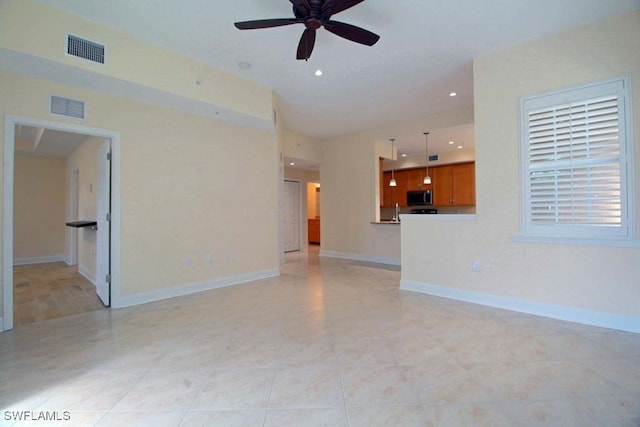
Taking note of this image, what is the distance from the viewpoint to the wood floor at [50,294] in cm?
343

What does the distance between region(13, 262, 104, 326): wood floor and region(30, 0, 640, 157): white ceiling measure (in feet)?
10.5

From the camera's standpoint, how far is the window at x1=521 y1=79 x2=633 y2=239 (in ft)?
9.37

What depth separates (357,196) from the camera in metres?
6.97

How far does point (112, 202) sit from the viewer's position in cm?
362

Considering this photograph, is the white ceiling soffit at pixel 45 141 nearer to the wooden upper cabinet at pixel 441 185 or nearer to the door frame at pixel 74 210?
the door frame at pixel 74 210

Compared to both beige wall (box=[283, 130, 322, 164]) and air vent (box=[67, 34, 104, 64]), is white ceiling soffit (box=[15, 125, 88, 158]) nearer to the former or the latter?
air vent (box=[67, 34, 104, 64])

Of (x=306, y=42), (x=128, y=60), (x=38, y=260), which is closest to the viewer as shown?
(x=306, y=42)

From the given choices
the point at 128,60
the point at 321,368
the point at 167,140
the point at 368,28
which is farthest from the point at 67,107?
the point at 321,368

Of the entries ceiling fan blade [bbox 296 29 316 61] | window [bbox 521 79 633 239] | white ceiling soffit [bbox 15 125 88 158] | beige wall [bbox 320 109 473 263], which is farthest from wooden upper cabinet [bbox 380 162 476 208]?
white ceiling soffit [bbox 15 125 88 158]

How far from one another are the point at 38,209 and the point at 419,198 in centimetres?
959

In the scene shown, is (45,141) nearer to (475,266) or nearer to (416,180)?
(475,266)

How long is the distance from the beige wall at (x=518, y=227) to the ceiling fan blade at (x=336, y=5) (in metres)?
2.17

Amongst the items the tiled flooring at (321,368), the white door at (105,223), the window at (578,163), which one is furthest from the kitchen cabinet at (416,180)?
the white door at (105,223)

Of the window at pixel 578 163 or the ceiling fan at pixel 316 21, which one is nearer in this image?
the ceiling fan at pixel 316 21
